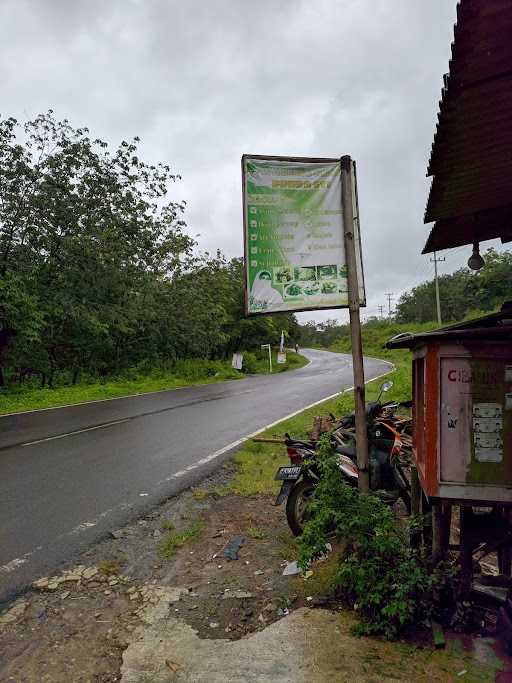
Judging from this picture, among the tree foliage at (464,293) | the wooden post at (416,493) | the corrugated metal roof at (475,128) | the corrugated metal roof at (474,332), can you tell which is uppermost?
the tree foliage at (464,293)

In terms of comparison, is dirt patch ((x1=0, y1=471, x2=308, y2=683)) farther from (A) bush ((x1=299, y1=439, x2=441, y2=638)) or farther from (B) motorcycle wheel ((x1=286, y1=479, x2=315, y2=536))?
(A) bush ((x1=299, y1=439, x2=441, y2=638))

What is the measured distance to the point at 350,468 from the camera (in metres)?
5.06

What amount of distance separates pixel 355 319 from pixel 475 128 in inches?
Result: 59.1

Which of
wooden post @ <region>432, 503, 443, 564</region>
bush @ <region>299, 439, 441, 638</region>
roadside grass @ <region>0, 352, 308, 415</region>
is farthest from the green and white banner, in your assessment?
roadside grass @ <region>0, 352, 308, 415</region>

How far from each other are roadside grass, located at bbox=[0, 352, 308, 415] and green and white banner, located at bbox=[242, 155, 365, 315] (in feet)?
45.4

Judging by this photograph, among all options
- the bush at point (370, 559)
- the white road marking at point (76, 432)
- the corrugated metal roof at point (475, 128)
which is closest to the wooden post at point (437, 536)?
the bush at point (370, 559)

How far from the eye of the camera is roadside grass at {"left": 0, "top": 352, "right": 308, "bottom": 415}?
17.6 m

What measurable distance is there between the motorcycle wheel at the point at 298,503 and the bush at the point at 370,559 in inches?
50.2

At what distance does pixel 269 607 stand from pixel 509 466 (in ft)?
6.32

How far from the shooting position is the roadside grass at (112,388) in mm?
17641

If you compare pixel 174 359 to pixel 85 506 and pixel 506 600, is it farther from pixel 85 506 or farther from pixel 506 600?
pixel 506 600

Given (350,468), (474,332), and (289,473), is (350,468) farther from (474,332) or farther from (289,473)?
(474,332)

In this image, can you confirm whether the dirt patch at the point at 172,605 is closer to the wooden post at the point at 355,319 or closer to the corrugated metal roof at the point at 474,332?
the wooden post at the point at 355,319

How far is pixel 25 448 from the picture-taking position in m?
9.63
